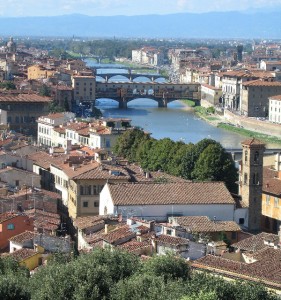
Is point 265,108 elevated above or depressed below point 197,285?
below

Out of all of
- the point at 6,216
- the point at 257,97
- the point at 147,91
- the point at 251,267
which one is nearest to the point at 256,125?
the point at 257,97

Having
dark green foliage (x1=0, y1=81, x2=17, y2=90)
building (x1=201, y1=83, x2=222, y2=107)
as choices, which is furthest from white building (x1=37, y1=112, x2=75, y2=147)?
building (x1=201, y1=83, x2=222, y2=107)

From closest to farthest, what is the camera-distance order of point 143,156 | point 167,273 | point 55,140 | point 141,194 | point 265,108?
point 167,273 < point 141,194 < point 143,156 < point 55,140 < point 265,108

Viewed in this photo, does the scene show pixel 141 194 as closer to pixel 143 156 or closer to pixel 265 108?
pixel 143 156

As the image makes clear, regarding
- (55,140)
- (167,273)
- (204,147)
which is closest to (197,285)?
(167,273)

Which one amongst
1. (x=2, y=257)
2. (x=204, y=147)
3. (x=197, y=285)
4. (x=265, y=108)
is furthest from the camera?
(x=265, y=108)

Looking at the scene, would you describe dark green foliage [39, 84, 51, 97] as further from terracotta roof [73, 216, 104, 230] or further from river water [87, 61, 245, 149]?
terracotta roof [73, 216, 104, 230]

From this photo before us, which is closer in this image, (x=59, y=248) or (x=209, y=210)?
(x=59, y=248)
